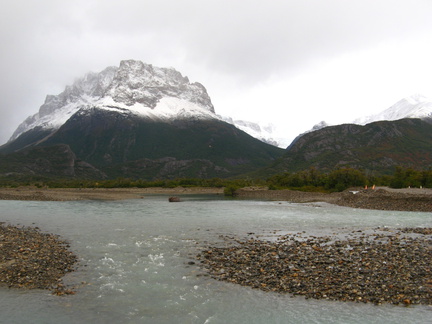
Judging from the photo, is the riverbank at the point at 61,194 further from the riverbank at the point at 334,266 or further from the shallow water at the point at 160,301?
the riverbank at the point at 334,266

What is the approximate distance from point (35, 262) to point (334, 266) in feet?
61.1

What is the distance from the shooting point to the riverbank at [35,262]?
18.0 metres

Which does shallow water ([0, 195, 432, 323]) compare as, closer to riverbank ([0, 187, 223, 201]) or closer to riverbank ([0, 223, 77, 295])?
riverbank ([0, 223, 77, 295])

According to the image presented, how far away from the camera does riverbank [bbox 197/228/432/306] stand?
53.6 feet


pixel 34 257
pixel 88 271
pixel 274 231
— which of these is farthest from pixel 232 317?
pixel 274 231

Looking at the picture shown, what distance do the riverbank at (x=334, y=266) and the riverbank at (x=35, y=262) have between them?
28.7 feet

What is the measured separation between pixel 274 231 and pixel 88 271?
20.5m

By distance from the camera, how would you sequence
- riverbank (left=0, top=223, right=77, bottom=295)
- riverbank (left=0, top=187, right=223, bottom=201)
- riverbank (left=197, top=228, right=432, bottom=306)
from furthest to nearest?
1. riverbank (left=0, top=187, right=223, bottom=201)
2. riverbank (left=0, top=223, right=77, bottom=295)
3. riverbank (left=197, top=228, right=432, bottom=306)

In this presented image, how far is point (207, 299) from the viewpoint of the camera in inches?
642

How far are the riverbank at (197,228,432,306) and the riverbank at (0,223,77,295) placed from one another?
344 inches

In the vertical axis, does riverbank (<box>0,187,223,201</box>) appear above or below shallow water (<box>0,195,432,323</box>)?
above

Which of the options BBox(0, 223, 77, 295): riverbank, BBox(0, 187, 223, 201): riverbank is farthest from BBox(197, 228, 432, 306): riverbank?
BBox(0, 187, 223, 201): riverbank

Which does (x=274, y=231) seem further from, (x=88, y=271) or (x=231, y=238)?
(x=88, y=271)

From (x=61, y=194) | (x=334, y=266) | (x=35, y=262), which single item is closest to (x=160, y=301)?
(x=35, y=262)
